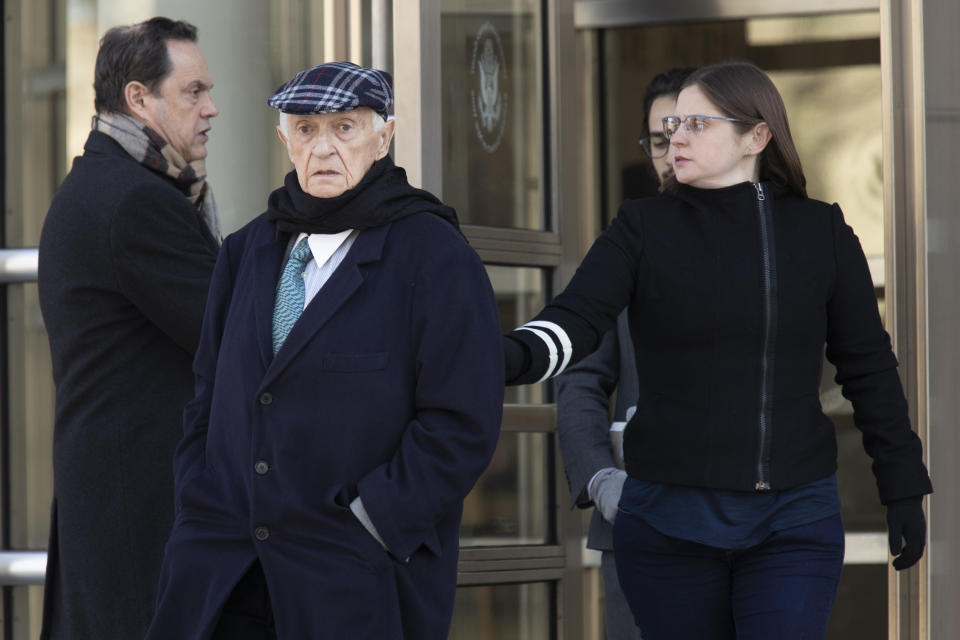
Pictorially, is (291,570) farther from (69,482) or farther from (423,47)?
(423,47)

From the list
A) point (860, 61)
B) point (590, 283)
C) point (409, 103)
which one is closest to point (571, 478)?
point (590, 283)

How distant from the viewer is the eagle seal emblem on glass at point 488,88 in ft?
14.9

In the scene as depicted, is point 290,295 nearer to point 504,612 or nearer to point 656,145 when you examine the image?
point 656,145

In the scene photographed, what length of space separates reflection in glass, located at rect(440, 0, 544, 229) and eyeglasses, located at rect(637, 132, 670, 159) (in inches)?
23.9

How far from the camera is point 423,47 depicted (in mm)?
4184

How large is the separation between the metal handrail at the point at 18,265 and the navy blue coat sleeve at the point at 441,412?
7.72 ft

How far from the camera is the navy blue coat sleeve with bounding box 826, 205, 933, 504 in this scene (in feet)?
10.7

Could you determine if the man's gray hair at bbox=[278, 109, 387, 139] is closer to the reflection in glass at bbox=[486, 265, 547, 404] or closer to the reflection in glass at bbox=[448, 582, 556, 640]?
the reflection in glass at bbox=[486, 265, 547, 404]

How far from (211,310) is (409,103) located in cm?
137

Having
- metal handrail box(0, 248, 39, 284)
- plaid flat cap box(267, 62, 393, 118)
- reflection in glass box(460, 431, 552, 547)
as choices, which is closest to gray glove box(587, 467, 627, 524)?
reflection in glass box(460, 431, 552, 547)

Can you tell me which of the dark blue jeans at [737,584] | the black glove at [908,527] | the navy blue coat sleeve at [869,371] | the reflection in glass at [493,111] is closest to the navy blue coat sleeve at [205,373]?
the dark blue jeans at [737,584]

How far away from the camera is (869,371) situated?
3314 millimetres

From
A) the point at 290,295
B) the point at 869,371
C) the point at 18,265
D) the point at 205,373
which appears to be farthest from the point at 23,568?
the point at 869,371

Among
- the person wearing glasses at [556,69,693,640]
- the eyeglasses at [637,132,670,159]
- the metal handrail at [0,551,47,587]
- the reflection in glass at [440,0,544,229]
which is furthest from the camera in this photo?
the metal handrail at [0,551,47,587]
